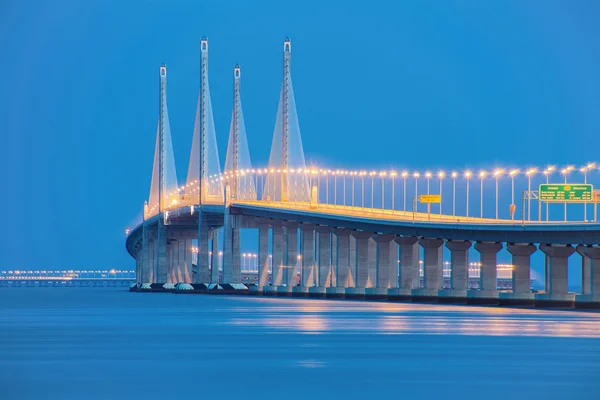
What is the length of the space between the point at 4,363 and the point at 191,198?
106 meters

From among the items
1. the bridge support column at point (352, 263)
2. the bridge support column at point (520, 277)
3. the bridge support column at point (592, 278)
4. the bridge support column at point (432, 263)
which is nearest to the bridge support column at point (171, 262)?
the bridge support column at point (352, 263)

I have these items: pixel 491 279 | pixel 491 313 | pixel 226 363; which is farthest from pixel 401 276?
pixel 226 363

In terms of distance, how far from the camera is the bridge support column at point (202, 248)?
13875 centimetres

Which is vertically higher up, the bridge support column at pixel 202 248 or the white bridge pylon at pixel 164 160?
the white bridge pylon at pixel 164 160

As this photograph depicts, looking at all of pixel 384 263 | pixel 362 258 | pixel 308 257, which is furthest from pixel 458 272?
pixel 308 257

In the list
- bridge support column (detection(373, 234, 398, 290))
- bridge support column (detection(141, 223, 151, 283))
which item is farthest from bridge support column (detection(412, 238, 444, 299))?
bridge support column (detection(141, 223, 151, 283))

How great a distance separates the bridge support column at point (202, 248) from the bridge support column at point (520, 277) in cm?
4879

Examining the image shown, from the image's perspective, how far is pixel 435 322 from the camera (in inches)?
2495

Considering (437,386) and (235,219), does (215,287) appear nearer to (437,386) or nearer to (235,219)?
(235,219)

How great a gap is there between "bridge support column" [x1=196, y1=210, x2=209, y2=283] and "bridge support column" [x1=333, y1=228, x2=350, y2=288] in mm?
19007

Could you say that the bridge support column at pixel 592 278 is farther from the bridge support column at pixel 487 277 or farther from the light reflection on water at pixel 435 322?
the bridge support column at pixel 487 277

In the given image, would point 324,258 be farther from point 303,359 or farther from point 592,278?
point 303,359

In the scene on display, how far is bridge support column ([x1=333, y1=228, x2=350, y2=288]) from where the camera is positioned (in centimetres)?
12312

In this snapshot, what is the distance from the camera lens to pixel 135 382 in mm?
32812
